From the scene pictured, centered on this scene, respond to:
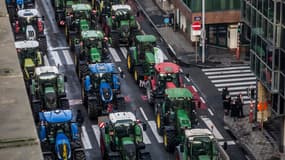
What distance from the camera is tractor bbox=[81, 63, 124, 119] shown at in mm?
55281

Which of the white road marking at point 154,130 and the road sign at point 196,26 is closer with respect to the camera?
the white road marking at point 154,130

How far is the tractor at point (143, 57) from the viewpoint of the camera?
6231cm

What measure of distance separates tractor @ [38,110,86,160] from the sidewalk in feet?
38.5

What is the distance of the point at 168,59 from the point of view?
7056cm

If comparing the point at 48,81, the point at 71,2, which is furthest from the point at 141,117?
the point at 71,2

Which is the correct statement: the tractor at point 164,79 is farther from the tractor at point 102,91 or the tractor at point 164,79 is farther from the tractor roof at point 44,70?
the tractor roof at point 44,70

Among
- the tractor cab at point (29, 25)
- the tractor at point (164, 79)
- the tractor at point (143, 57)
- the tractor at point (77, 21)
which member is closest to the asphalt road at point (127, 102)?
the tractor at point (143, 57)

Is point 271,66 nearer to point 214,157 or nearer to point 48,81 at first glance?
point 214,157

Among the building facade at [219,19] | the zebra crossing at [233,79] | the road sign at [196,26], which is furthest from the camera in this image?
the building facade at [219,19]

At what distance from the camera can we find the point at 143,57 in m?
64.1

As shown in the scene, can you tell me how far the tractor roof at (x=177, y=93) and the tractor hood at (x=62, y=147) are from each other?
9.09 m

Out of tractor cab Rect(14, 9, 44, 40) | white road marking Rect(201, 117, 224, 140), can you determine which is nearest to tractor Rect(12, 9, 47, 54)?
tractor cab Rect(14, 9, 44, 40)

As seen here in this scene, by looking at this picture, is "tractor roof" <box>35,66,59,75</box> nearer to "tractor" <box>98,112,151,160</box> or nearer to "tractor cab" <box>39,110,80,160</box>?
"tractor" <box>98,112,151,160</box>

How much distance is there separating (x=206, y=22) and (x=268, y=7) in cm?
2307
